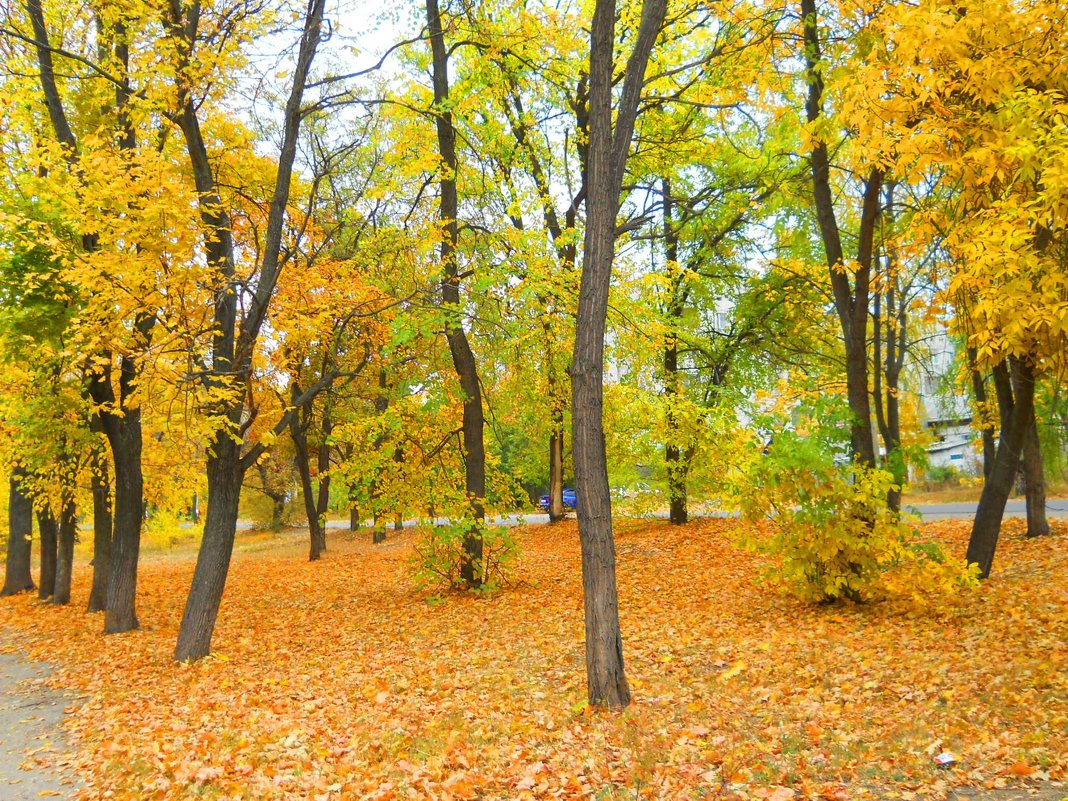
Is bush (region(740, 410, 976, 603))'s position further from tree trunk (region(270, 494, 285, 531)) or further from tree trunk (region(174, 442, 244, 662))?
tree trunk (region(270, 494, 285, 531))

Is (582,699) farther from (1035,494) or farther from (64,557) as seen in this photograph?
(64,557)

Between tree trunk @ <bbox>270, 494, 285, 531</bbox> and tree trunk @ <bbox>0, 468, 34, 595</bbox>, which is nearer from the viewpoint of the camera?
tree trunk @ <bbox>0, 468, 34, 595</bbox>

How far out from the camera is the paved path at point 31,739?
17.3 ft

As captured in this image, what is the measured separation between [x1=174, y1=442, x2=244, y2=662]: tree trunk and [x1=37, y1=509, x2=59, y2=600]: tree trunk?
9.12 meters

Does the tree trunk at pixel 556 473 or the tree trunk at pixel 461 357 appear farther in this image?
the tree trunk at pixel 556 473

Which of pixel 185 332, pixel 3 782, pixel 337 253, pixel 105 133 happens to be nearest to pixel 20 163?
pixel 105 133

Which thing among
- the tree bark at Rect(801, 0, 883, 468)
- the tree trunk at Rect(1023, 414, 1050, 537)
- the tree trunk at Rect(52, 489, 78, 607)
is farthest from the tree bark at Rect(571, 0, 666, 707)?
the tree trunk at Rect(52, 489, 78, 607)

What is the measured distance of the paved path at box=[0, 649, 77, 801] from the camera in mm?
5273

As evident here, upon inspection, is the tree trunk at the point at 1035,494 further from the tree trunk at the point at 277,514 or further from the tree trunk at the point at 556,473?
the tree trunk at the point at 277,514

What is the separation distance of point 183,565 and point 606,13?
72.2 ft

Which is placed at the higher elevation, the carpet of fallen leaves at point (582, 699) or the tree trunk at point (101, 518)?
the tree trunk at point (101, 518)

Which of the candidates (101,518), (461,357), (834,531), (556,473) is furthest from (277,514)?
(834,531)

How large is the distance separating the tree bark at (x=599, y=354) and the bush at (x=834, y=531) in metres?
3.03

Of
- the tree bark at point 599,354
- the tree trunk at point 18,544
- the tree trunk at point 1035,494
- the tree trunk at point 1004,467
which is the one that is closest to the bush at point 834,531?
the tree trunk at point 1004,467
